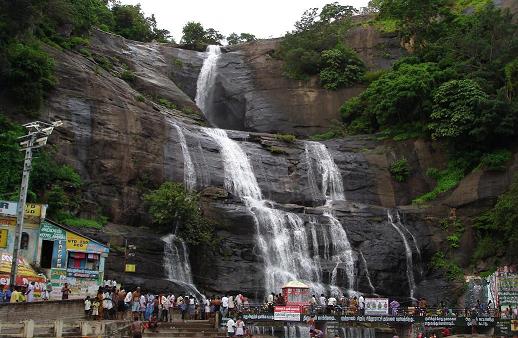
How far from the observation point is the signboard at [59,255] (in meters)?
32.7

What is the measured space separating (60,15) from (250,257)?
1133 inches

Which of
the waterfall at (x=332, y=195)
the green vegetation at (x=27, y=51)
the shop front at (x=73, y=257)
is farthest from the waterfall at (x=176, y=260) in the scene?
the green vegetation at (x=27, y=51)

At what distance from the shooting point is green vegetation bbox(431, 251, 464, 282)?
41.7 metres

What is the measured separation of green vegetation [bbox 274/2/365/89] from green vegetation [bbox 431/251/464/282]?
81.1ft

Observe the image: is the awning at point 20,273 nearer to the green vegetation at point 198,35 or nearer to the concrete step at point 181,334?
the concrete step at point 181,334

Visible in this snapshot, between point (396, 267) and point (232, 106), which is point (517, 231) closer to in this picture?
point (396, 267)

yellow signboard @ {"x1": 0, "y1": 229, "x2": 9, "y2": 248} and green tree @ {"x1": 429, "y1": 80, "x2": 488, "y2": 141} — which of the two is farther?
green tree @ {"x1": 429, "y1": 80, "x2": 488, "y2": 141}

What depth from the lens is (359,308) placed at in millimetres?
32688

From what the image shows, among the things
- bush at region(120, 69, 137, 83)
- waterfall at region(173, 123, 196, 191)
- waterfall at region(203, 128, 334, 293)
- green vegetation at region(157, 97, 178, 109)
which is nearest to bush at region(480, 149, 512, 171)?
waterfall at region(203, 128, 334, 293)

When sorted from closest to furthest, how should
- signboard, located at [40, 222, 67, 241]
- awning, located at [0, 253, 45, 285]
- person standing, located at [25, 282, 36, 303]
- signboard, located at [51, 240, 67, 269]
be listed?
person standing, located at [25, 282, 36, 303], awning, located at [0, 253, 45, 285], signboard, located at [51, 240, 67, 269], signboard, located at [40, 222, 67, 241]

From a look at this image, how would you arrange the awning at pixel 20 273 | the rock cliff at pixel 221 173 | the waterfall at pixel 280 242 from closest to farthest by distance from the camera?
the awning at pixel 20 273 → the rock cliff at pixel 221 173 → the waterfall at pixel 280 242

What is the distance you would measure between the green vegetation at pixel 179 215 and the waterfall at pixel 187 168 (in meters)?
4.29

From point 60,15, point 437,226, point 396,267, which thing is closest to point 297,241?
point 396,267

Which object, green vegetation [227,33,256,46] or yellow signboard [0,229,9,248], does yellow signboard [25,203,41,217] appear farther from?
green vegetation [227,33,256,46]
